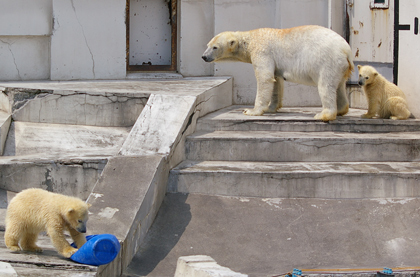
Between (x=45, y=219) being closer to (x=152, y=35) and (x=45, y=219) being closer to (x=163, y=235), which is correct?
(x=163, y=235)

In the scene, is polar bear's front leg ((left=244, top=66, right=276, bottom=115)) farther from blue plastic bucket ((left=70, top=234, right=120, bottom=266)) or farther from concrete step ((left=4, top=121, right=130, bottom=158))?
blue plastic bucket ((left=70, top=234, right=120, bottom=266))

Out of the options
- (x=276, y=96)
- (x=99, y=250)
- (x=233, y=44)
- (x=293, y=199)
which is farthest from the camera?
(x=276, y=96)

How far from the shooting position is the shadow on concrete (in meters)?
3.59

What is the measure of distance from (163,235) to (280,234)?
904 millimetres

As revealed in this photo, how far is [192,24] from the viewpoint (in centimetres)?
782

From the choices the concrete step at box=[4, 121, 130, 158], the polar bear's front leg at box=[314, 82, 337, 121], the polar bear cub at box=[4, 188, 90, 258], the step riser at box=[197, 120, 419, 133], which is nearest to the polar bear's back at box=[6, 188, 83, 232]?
the polar bear cub at box=[4, 188, 90, 258]

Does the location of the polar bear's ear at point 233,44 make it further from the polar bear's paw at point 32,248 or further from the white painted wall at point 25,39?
the polar bear's paw at point 32,248

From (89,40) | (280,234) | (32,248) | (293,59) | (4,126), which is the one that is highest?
(89,40)

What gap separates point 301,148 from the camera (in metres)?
4.94

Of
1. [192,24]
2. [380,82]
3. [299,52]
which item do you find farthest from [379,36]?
[192,24]

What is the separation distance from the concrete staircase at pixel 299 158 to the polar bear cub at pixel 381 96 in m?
0.23

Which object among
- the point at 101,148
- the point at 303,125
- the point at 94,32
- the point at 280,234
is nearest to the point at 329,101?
the point at 303,125

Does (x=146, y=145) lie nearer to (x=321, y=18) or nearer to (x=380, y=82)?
(x=380, y=82)

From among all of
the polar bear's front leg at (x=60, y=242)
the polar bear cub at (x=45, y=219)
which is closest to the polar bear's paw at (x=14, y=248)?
the polar bear cub at (x=45, y=219)
